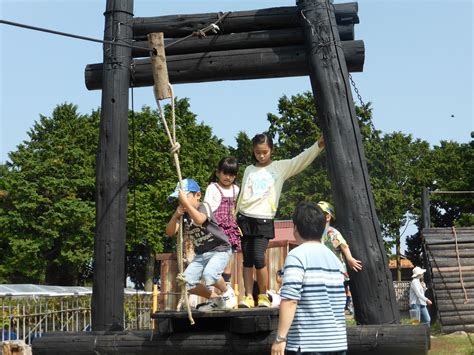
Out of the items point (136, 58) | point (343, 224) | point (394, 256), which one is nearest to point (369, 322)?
point (343, 224)

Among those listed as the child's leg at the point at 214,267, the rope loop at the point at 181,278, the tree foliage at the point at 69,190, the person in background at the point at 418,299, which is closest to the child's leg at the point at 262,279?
the child's leg at the point at 214,267

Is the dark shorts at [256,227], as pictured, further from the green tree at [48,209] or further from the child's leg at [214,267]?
the green tree at [48,209]

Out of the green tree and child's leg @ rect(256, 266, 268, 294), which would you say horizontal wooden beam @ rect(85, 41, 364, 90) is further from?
the green tree

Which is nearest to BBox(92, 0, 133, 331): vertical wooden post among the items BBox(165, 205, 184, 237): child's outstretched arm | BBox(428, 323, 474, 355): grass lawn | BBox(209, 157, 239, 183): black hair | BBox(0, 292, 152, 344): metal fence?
BBox(165, 205, 184, 237): child's outstretched arm

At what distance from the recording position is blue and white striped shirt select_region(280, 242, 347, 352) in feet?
15.8

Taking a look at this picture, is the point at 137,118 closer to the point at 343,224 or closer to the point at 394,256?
the point at 394,256

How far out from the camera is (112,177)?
797 centimetres

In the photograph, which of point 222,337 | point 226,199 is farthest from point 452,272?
point 222,337

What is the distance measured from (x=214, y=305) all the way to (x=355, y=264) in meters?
1.29

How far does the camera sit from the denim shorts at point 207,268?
7.05m

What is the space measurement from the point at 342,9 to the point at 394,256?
161ft

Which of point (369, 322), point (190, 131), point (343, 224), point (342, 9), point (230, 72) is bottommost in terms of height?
point (369, 322)

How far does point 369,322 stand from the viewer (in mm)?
7098

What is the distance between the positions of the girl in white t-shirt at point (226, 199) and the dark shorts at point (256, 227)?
0.07 m
